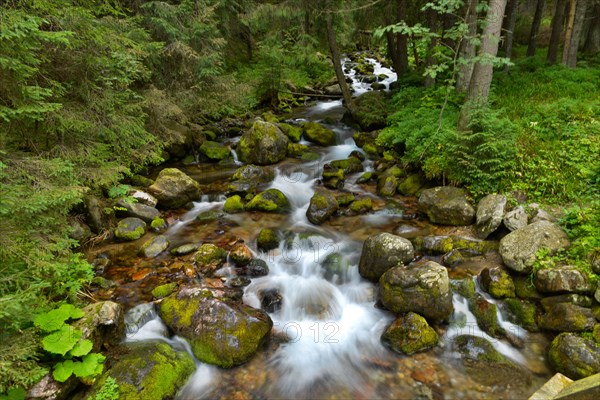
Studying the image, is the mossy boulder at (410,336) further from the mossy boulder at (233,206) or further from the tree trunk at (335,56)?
the tree trunk at (335,56)

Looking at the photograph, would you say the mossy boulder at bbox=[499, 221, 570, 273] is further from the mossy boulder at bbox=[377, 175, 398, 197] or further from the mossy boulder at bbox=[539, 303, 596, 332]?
the mossy boulder at bbox=[377, 175, 398, 197]

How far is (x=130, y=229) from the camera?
27.6 ft

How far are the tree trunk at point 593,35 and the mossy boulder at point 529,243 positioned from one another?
18.0 metres

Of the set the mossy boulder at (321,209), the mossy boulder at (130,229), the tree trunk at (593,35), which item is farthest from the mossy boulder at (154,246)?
the tree trunk at (593,35)

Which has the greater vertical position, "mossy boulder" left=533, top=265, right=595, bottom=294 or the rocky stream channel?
"mossy boulder" left=533, top=265, right=595, bottom=294

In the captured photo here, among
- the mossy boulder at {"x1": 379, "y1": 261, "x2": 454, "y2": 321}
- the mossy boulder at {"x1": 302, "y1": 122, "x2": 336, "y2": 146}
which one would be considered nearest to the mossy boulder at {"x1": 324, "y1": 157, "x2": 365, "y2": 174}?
the mossy boulder at {"x1": 302, "y1": 122, "x2": 336, "y2": 146}

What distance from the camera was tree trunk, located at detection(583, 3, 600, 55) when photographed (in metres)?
18.0

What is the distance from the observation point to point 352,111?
50.0 feet

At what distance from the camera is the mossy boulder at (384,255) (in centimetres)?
672

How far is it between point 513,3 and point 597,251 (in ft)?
44.9

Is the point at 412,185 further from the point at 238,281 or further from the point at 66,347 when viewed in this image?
the point at 66,347

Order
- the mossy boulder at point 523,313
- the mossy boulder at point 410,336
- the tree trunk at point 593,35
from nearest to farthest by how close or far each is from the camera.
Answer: the mossy boulder at point 410,336, the mossy boulder at point 523,313, the tree trunk at point 593,35

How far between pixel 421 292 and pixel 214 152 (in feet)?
32.2

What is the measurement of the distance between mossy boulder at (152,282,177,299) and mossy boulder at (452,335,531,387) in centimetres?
515
